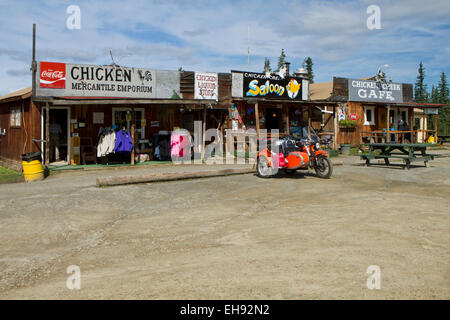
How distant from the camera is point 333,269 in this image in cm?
438

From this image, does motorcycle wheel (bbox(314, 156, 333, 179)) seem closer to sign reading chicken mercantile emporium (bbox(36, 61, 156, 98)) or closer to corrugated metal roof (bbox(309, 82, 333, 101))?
sign reading chicken mercantile emporium (bbox(36, 61, 156, 98))

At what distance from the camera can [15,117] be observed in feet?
56.1

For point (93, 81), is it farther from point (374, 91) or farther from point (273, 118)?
point (374, 91)

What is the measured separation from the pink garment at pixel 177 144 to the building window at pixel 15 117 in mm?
6189

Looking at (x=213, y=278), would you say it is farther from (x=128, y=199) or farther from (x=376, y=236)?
(x=128, y=199)

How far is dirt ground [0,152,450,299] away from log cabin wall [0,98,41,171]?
215 inches

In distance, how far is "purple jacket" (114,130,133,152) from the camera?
15.7m

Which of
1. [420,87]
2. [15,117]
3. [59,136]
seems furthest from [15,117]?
[420,87]

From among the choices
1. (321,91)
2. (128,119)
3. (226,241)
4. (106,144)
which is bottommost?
(226,241)

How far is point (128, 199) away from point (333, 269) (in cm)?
592

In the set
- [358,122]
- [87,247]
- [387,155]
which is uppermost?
[358,122]

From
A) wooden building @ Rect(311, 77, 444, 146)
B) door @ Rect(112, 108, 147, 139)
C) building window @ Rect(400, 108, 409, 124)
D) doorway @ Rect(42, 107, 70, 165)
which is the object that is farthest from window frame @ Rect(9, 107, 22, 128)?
building window @ Rect(400, 108, 409, 124)

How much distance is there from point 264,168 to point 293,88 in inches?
444
